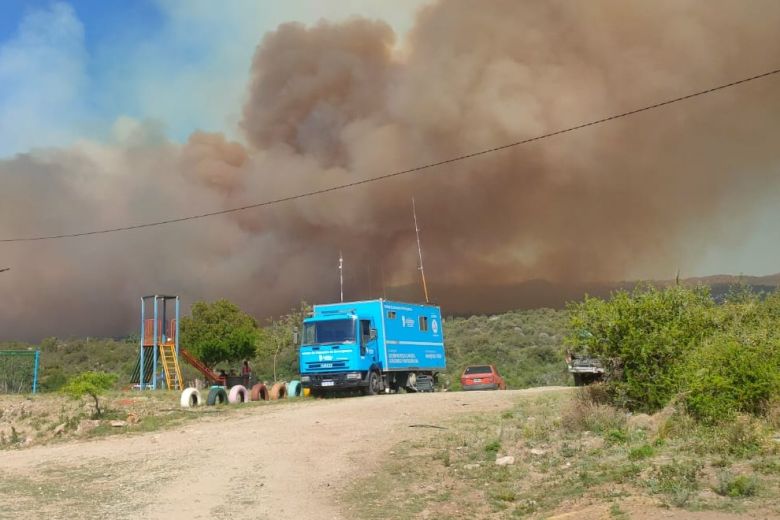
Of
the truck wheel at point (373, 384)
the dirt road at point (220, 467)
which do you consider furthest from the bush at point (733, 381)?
the truck wheel at point (373, 384)

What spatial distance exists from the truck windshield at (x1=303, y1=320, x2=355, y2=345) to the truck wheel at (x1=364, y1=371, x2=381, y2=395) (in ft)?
5.51

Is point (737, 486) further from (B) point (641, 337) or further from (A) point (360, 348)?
(A) point (360, 348)

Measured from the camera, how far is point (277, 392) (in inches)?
1049

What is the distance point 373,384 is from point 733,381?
16273mm

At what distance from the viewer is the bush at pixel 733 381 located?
10664 mm

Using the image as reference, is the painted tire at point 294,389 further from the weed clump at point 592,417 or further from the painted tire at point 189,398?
the weed clump at point 592,417

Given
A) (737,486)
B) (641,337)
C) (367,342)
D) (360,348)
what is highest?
(367,342)

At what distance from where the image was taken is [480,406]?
18.7 meters

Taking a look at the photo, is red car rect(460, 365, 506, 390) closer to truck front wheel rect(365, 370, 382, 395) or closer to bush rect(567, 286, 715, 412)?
truck front wheel rect(365, 370, 382, 395)

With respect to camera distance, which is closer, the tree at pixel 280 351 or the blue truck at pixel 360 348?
the blue truck at pixel 360 348

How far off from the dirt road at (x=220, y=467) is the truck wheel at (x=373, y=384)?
6242 millimetres

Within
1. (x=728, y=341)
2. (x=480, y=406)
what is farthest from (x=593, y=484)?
(x=480, y=406)

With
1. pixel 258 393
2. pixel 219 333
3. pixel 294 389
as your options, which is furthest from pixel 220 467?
pixel 219 333

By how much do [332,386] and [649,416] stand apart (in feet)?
48.6
